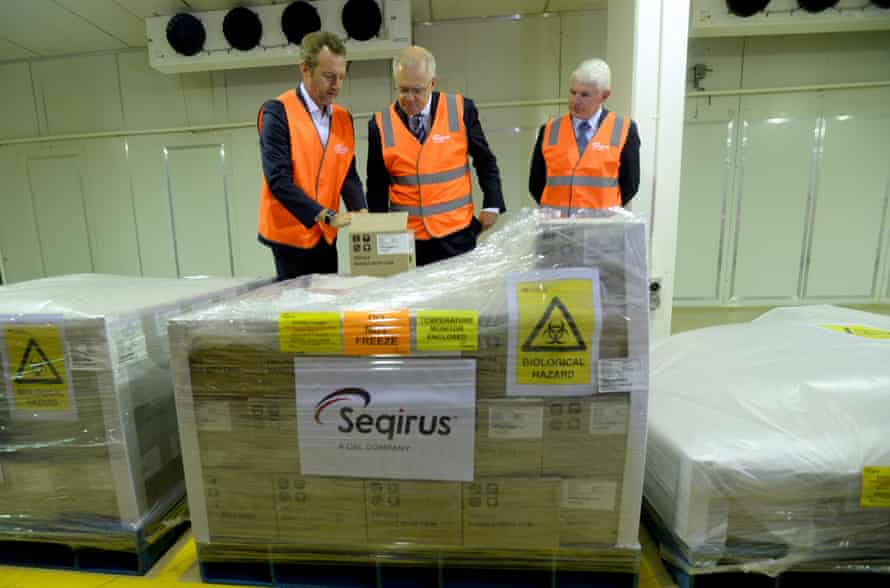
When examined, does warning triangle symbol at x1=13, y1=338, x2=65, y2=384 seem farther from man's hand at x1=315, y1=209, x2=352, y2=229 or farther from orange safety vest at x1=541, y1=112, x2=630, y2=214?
orange safety vest at x1=541, y1=112, x2=630, y2=214

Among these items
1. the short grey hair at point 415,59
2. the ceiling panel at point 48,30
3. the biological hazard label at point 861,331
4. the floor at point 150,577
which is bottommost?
the floor at point 150,577

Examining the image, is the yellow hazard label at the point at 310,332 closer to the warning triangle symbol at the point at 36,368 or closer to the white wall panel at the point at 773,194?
the warning triangle symbol at the point at 36,368

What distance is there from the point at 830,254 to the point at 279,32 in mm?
5125

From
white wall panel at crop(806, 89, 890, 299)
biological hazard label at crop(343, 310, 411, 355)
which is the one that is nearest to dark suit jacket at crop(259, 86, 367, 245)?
biological hazard label at crop(343, 310, 411, 355)

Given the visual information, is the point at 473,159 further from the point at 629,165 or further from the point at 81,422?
the point at 81,422

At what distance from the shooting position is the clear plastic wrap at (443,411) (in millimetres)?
1021

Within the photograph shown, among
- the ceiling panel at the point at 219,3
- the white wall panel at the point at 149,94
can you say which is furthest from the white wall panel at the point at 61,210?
the ceiling panel at the point at 219,3

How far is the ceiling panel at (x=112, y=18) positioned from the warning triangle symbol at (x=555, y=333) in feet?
14.6

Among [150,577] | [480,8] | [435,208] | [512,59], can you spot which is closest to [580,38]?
[512,59]

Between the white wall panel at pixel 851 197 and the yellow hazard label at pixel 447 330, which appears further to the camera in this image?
the white wall panel at pixel 851 197

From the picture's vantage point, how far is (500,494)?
3.48 feet

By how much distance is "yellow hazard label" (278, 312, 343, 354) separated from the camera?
3.40 ft

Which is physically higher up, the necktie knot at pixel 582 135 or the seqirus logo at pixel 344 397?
the necktie knot at pixel 582 135

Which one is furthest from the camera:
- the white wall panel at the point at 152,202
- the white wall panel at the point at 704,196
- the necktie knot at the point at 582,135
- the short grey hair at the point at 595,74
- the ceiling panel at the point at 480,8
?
the white wall panel at the point at 152,202
